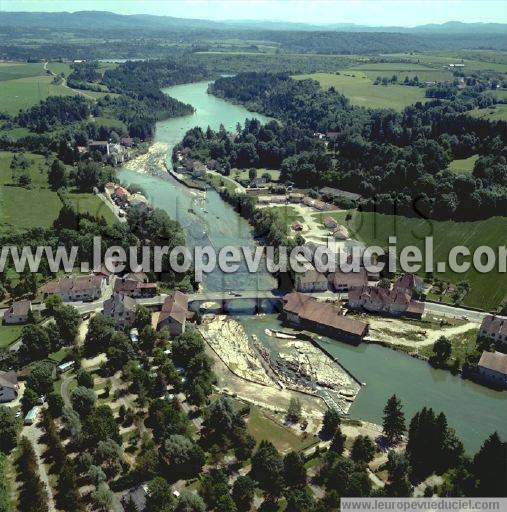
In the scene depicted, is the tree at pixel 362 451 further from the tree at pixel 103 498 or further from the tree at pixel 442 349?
the tree at pixel 103 498

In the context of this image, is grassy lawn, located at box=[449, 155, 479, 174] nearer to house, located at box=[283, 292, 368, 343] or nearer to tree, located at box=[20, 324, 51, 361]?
house, located at box=[283, 292, 368, 343]

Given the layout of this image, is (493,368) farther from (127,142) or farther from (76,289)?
(127,142)

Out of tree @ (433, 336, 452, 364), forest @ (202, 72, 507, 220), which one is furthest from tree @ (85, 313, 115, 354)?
forest @ (202, 72, 507, 220)

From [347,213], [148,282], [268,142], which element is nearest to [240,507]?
[148,282]

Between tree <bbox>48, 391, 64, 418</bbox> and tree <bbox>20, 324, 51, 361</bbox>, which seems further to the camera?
tree <bbox>20, 324, 51, 361</bbox>

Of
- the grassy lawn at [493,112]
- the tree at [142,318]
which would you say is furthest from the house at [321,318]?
the grassy lawn at [493,112]

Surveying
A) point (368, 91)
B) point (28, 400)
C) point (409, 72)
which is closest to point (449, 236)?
point (28, 400)

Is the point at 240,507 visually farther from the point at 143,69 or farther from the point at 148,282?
the point at 143,69

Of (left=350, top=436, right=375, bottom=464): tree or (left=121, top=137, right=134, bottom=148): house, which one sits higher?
(left=121, top=137, right=134, bottom=148): house
